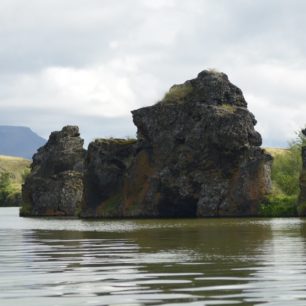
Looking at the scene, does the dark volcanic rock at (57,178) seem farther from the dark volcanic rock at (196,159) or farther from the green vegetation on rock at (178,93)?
the green vegetation on rock at (178,93)

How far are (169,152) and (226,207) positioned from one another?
36.3 ft

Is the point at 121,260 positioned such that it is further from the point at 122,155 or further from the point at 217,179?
the point at 122,155

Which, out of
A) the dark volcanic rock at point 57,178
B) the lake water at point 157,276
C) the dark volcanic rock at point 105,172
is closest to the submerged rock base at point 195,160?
the dark volcanic rock at point 105,172

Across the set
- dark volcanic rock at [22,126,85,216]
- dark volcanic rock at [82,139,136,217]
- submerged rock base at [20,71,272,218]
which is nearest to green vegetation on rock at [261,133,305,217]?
submerged rock base at [20,71,272,218]

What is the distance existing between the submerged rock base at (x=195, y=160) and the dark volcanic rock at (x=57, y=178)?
24.1m

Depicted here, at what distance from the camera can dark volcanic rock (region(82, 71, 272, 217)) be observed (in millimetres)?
90125

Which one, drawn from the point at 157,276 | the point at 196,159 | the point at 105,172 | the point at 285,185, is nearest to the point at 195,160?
the point at 196,159

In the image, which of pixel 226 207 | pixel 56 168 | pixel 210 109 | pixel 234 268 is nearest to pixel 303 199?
pixel 226 207

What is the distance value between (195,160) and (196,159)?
7.4 inches

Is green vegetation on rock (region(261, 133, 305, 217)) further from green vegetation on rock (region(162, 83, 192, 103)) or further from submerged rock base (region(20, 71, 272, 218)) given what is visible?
green vegetation on rock (region(162, 83, 192, 103))

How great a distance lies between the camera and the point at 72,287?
669 inches

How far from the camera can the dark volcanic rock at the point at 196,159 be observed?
9012 centimetres

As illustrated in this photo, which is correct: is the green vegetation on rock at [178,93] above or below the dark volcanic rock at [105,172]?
above

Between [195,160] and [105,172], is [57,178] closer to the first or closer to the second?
[105,172]
